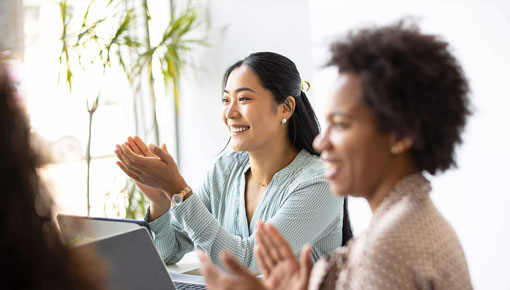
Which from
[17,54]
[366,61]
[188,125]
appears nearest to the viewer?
[17,54]

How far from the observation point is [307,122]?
211 cm

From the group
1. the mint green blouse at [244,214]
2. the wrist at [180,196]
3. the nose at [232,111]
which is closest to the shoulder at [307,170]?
the mint green blouse at [244,214]

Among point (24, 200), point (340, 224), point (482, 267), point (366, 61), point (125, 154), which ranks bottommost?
point (482, 267)

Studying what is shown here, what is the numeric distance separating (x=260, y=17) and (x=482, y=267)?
197 cm

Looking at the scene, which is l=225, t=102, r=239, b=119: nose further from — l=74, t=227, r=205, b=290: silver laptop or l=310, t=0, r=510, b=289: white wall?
l=74, t=227, r=205, b=290: silver laptop

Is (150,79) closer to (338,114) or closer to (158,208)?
(158,208)

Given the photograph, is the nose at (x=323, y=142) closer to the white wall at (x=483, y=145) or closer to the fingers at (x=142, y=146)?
the fingers at (x=142, y=146)

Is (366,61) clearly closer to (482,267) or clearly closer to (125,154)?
(125,154)

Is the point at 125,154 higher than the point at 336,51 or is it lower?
lower

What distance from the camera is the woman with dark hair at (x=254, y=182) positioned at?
1736 millimetres

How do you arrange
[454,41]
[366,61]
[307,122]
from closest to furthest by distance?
1. [366,61]
2. [307,122]
3. [454,41]

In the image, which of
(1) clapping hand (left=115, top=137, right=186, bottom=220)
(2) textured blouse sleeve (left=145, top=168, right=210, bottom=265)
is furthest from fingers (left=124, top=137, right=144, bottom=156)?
(2) textured blouse sleeve (left=145, top=168, right=210, bottom=265)

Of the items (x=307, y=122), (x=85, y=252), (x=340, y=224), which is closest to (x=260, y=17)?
(x=307, y=122)

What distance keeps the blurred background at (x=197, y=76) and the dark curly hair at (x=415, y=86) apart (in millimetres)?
1514
